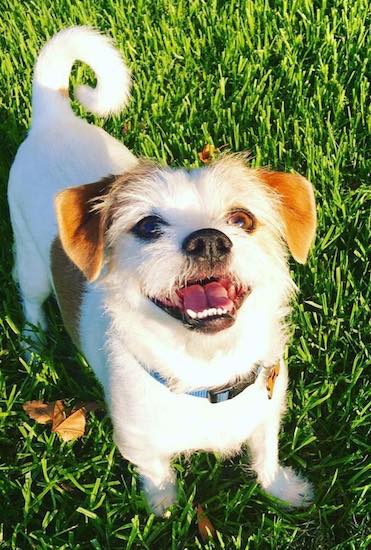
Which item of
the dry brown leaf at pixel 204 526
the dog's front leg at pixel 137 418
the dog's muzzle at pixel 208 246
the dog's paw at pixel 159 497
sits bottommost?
the dry brown leaf at pixel 204 526

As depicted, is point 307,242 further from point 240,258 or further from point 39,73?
point 39,73

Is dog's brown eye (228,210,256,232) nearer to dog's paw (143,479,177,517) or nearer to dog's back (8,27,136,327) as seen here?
dog's back (8,27,136,327)

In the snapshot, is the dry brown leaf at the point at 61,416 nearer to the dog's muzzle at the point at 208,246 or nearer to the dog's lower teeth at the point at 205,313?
the dog's lower teeth at the point at 205,313

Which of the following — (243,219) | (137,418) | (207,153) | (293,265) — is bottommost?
(293,265)

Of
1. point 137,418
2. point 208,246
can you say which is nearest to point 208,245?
point 208,246

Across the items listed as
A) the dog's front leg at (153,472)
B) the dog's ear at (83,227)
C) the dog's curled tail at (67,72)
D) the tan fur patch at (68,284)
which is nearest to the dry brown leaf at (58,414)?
the tan fur patch at (68,284)

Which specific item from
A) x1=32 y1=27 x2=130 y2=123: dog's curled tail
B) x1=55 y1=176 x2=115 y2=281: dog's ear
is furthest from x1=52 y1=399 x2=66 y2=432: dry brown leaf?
x1=32 y1=27 x2=130 y2=123: dog's curled tail

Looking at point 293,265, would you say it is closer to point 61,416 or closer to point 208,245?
point 61,416

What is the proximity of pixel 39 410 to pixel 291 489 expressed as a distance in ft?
3.50

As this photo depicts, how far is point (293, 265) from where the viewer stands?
10.1 ft

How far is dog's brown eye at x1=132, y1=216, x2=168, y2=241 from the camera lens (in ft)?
6.26

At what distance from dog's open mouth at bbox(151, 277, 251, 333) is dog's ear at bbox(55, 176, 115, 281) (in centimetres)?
24

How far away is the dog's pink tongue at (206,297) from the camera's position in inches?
74.7

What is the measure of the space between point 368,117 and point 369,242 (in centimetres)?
86
